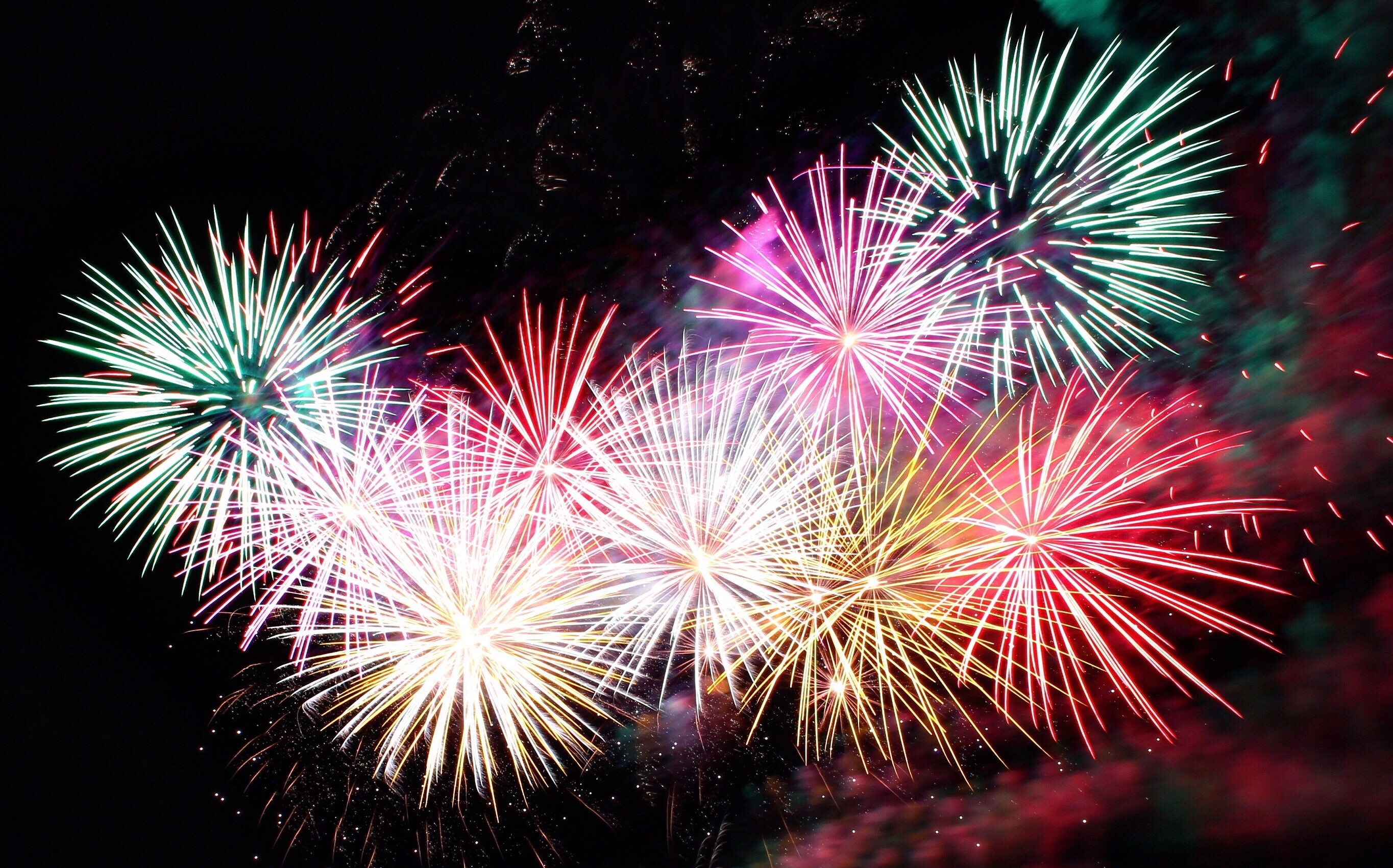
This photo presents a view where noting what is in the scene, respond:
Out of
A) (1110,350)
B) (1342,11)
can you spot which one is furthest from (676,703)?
(1342,11)

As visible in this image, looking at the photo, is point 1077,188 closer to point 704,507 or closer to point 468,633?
point 704,507

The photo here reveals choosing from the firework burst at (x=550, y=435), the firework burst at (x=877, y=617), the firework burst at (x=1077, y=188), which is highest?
the firework burst at (x=1077, y=188)

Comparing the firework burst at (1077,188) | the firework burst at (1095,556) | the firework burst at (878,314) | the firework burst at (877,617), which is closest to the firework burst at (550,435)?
the firework burst at (878,314)

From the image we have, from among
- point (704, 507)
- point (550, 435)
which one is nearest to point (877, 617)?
point (704, 507)

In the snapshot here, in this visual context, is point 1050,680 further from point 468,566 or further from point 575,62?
point 575,62

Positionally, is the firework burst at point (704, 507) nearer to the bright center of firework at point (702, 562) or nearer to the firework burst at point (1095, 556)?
the bright center of firework at point (702, 562)

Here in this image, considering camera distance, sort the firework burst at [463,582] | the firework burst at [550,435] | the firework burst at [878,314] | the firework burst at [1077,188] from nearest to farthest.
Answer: the firework burst at [1077,188]
the firework burst at [878,314]
the firework burst at [463,582]
the firework burst at [550,435]
